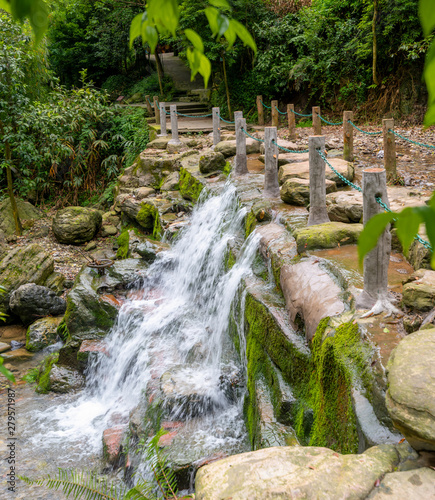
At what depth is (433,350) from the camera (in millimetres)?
2607

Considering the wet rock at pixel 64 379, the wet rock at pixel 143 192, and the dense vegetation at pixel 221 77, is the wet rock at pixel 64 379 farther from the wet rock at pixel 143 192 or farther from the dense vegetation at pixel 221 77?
the dense vegetation at pixel 221 77

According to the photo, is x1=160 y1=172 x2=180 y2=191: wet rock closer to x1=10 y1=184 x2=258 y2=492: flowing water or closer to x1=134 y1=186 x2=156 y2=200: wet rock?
x1=134 y1=186 x2=156 y2=200: wet rock

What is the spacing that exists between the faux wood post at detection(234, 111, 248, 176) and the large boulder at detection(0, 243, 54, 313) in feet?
14.6

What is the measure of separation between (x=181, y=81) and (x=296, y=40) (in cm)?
732

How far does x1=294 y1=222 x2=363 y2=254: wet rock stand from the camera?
17.1 feet

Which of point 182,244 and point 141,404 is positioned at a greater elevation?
point 182,244

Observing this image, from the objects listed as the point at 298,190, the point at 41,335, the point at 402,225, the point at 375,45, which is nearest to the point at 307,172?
the point at 298,190

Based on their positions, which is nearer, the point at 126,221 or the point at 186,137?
the point at 126,221

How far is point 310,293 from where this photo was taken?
4.46 metres

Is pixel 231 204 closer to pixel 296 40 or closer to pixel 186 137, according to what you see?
pixel 186 137

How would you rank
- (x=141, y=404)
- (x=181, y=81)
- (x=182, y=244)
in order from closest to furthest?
(x=141, y=404), (x=182, y=244), (x=181, y=81)

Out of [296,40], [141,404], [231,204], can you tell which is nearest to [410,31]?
[296,40]

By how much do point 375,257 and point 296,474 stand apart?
1.86 metres

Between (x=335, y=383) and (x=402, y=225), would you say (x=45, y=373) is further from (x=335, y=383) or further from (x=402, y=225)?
(x=402, y=225)
